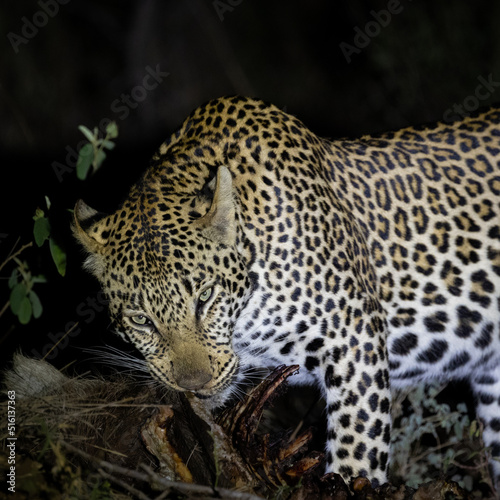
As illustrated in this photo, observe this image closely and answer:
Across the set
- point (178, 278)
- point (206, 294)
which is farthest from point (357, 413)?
point (178, 278)

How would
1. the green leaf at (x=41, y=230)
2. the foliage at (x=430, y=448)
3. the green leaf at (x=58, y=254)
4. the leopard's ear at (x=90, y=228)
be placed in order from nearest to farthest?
the leopard's ear at (x=90, y=228), the green leaf at (x=41, y=230), the green leaf at (x=58, y=254), the foliage at (x=430, y=448)

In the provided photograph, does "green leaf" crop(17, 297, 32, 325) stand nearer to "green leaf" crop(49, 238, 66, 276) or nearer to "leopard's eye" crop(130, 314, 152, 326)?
"green leaf" crop(49, 238, 66, 276)

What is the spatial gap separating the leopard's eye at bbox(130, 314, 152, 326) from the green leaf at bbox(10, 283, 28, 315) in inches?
31.9

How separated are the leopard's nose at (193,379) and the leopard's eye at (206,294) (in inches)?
17.1

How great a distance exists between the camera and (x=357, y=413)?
5.09 meters

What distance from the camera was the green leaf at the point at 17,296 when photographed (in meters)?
5.03

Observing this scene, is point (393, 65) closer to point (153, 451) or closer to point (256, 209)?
point (256, 209)

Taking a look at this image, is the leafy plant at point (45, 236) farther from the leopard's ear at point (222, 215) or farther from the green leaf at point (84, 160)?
the leopard's ear at point (222, 215)

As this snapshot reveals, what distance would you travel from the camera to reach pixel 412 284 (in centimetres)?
573

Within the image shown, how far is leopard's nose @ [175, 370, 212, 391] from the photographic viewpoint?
4.54 metres

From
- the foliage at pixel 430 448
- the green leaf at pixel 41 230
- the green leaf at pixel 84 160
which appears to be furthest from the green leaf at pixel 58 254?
the foliage at pixel 430 448

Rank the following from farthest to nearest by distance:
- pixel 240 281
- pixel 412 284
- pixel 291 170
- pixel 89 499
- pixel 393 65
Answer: pixel 393 65, pixel 412 284, pixel 291 170, pixel 240 281, pixel 89 499

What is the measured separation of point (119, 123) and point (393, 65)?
5.36 metres

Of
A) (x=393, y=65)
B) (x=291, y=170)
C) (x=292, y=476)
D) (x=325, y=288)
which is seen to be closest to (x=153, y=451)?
(x=292, y=476)
